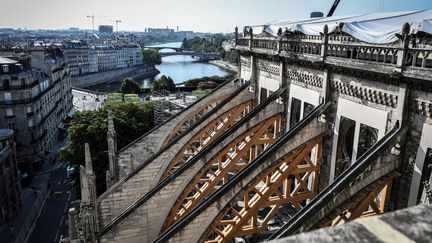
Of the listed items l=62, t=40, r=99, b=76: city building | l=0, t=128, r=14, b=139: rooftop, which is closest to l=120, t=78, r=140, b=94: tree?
l=62, t=40, r=99, b=76: city building

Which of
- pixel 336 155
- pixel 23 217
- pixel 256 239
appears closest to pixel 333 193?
pixel 336 155

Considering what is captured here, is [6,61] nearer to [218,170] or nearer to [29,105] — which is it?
[29,105]

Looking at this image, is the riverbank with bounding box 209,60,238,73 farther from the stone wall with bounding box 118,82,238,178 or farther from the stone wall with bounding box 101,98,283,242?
the stone wall with bounding box 101,98,283,242

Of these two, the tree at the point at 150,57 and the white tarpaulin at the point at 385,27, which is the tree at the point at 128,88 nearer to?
the white tarpaulin at the point at 385,27

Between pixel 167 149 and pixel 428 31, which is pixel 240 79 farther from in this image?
pixel 428 31

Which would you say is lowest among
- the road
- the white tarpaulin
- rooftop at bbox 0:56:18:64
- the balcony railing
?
the road

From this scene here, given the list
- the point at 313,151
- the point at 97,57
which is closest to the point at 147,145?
the point at 313,151
